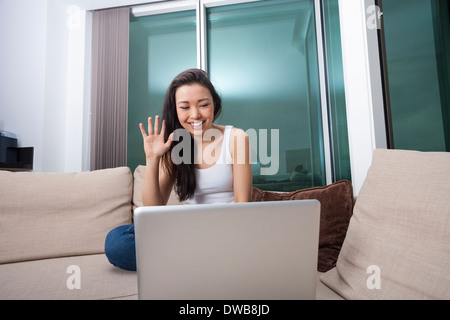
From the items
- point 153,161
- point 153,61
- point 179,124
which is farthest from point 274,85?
point 153,161

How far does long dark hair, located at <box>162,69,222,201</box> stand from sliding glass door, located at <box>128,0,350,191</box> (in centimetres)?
132

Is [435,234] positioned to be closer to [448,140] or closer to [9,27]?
[448,140]

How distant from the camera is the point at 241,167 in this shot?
1.12 meters

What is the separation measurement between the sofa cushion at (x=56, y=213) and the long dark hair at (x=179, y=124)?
1.42ft

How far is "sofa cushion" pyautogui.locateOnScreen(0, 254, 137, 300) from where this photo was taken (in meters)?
0.92

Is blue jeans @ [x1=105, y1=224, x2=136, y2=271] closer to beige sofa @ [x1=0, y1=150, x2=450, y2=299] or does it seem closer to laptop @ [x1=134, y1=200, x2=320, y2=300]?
beige sofa @ [x1=0, y1=150, x2=450, y2=299]

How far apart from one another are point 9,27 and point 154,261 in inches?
132

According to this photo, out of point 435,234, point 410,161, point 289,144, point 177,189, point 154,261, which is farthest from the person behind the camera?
point 289,144

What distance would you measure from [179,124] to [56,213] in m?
0.77

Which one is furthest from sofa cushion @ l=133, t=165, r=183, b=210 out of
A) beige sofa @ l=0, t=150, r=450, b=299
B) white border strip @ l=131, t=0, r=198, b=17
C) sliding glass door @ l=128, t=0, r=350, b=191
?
white border strip @ l=131, t=0, r=198, b=17

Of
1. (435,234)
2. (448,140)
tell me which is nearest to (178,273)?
(435,234)

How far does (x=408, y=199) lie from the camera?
31.1 inches

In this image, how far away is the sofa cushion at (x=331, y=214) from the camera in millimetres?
1084
